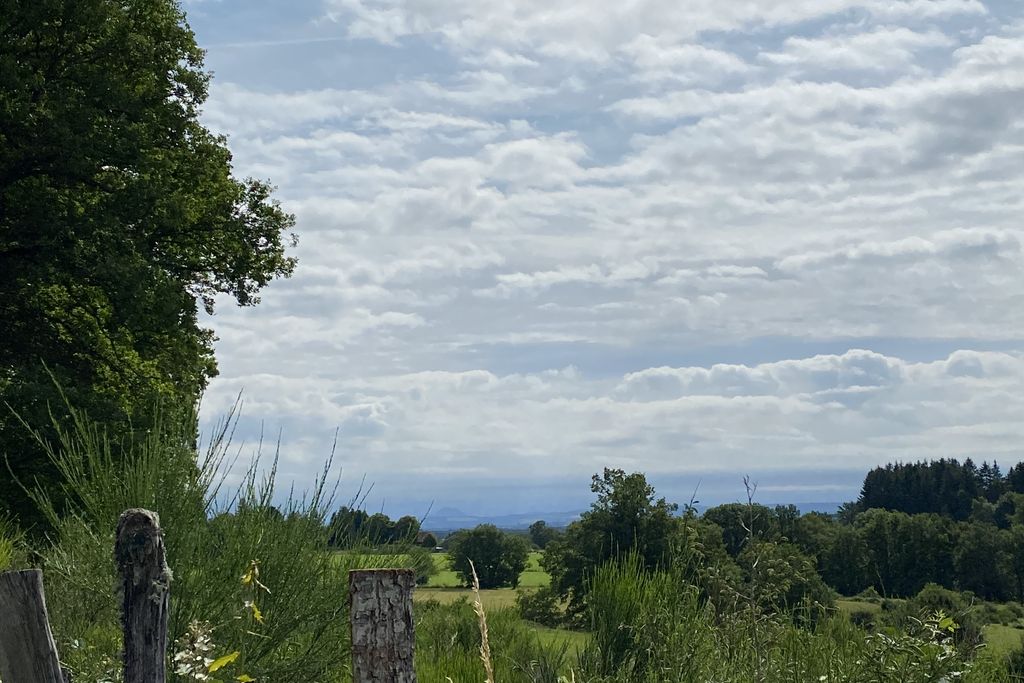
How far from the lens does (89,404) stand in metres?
18.3

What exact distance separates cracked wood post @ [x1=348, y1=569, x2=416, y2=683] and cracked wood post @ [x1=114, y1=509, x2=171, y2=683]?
32.3 inches

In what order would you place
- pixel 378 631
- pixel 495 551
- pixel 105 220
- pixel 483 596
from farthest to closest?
pixel 495 551, pixel 483 596, pixel 105 220, pixel 378 631

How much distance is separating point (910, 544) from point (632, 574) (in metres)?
52.7

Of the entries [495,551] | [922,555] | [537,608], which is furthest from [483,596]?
[922,555]

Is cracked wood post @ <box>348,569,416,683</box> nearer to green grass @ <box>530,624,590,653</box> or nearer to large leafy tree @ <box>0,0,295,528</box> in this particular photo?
green grass @ <box>530,624,590,653</box>

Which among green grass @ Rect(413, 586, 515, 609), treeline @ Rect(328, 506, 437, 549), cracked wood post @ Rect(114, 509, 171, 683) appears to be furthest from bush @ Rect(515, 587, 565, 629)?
cracked wood post @ Rect(114, 509, 171, 683)

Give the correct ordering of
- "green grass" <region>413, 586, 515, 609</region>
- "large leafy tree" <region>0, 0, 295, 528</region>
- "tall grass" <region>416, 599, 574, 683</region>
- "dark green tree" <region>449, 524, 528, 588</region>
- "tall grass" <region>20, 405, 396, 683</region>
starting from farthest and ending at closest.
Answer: "dark green tree" <region>449, 524, 528, 588</region>, "large leafy tree" <region>0, 0, 295, 528</region>, "green grass" <region>413, 586, 515, 609</region>, "tall grass" <region>416, 599, 574, 683</region>, "tall grass" <region>20, 405, 396, 683</region>

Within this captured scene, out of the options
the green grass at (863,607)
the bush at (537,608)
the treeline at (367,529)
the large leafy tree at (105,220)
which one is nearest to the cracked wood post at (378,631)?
the treeline at (367,529)

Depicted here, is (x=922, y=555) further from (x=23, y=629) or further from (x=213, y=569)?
(x=23, y=629)

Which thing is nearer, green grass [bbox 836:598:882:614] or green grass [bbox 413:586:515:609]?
green grass [bbox 836:598:882:614]

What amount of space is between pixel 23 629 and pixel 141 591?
520 millimetres

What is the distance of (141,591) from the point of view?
4523mm

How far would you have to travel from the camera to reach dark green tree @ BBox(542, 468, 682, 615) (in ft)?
49.7

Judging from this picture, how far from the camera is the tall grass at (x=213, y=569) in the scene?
778 centimetres
